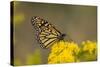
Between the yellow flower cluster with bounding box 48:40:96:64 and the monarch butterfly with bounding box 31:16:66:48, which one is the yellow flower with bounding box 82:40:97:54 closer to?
the yellow flower cluster with bounding box 48:40:96:64

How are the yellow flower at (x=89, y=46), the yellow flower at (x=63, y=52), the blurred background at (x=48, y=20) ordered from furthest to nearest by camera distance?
1. the yellow flower at (x=89, y=46)
2. the yellow flower at (x=63, y=52)
3. the blurred background at (x=48, y=20)

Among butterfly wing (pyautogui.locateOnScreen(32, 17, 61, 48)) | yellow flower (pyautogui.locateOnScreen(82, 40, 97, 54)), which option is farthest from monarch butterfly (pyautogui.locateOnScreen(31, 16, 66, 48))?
yellow flower (pyautogui.locateOnScreen(82, 40, 97, 54))

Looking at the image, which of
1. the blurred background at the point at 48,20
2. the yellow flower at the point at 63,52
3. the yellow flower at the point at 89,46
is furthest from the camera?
the yellow flower at the point at 89,46

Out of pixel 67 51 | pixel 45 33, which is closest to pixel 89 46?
pixel 67 51

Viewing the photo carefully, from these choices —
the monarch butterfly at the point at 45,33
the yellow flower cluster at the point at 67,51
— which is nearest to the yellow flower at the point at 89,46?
the yellow flower cluster at the point at 67,51

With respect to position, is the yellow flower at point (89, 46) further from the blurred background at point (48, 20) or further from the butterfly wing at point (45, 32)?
the butterfly wing at point (45, 32)

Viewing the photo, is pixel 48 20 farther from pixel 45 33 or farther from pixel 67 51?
pixel 67 51
